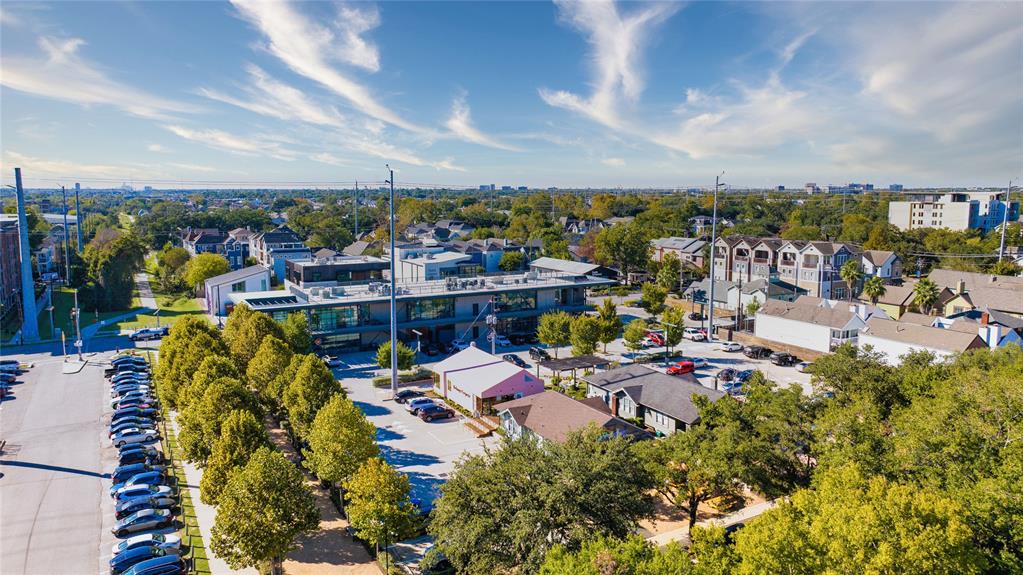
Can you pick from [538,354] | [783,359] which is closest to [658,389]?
[538,354]

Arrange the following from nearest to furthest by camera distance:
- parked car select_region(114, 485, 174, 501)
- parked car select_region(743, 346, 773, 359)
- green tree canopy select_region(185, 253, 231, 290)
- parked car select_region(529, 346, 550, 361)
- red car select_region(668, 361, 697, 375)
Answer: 1. parked car select_region(114, 485, 174, 501)
2. red car select_region(668, 361, 697, 375)
3. parked car select_region(529, 346, 550, 361)
4. parked car select_region(743, 346, 773, 359)
5. green tree canopy select_region(185, 253, 231, 290)

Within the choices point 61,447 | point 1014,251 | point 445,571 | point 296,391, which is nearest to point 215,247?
point 61,447

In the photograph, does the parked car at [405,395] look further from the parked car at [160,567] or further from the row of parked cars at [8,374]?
the row of parked cars at [8,374]

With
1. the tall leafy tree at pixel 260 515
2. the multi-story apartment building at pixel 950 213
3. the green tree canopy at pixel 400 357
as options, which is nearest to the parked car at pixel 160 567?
the tall leafy tree at pixel 260 515

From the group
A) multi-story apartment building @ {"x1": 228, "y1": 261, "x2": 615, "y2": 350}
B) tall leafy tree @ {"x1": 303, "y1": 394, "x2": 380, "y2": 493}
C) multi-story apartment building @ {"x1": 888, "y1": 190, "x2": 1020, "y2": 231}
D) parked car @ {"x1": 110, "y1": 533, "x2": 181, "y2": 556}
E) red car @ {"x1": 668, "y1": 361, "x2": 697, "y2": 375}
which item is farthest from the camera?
multi-story apartment building @ {"x1": 888, "y1": 190, "x2": 1020, "y2": 231}

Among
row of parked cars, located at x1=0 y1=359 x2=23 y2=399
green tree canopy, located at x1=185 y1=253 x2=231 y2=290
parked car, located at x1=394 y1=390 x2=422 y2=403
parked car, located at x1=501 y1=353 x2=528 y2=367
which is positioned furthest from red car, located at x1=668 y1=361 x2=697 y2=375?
green tree canopy, located at x1=185 y1=253 x2=231 y2=290

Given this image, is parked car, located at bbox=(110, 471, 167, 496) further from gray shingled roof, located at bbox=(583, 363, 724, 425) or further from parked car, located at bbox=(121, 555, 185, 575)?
gray shingled roof, located at bbox=(583, 363, 724, 425)
